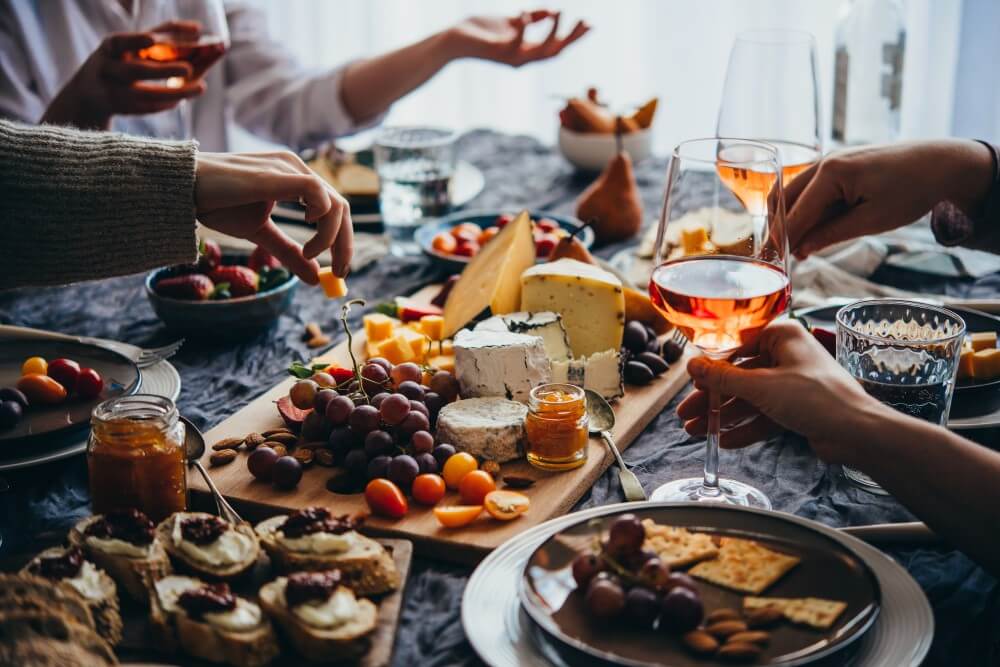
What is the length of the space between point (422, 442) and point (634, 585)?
0.40 m

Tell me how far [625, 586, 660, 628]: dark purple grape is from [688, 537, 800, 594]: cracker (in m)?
0.08

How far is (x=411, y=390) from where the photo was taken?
1262mm

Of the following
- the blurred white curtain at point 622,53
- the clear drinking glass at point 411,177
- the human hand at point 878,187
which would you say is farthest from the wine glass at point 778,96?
the blurred white curtain at point 622,53

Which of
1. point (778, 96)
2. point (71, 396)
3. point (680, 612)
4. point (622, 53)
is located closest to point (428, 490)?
point (680, 612)

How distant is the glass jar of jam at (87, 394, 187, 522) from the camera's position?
1008 mm

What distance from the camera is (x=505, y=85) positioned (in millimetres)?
4371

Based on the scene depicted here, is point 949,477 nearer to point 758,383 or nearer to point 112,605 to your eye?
point 758,383

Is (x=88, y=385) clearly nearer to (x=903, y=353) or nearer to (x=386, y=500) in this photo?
(x=386, y=500)

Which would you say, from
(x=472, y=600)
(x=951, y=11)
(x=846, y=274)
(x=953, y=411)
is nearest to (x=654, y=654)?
(x=472, y=600)

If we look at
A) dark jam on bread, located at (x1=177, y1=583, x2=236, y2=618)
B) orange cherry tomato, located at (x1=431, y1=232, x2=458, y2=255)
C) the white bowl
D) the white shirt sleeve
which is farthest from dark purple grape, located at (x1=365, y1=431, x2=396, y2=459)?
the white shirt sleeve

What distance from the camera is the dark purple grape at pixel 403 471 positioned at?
112cm

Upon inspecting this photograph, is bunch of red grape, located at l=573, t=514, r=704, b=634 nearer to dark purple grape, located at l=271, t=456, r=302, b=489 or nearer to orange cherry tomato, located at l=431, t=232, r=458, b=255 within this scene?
dark purple grape, located at l=271, t=456, r=302, b=489

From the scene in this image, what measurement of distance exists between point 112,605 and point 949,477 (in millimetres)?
736

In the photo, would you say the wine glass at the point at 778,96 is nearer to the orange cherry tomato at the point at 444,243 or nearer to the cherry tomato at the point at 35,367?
the orange cherry tomato at the point at 444,243
